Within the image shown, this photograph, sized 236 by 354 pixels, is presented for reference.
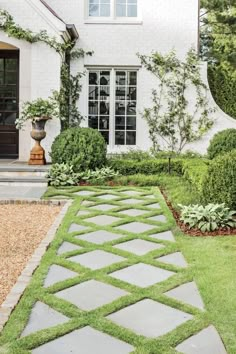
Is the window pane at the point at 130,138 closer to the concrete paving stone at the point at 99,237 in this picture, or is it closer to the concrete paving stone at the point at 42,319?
the concrete paving stone at the point at 99,237

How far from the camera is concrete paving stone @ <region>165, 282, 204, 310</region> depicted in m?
3.81

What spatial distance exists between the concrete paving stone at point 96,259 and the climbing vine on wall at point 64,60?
Result: 7.23 m

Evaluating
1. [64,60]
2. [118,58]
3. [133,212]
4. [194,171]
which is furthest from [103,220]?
[118,58]

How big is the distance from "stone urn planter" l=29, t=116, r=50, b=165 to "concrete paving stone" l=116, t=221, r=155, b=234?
17.1 ft

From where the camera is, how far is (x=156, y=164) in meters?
11.4

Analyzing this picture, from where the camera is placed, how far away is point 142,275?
4.45 metres

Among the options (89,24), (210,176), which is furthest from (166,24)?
(210,176)

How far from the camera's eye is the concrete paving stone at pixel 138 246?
208 inches

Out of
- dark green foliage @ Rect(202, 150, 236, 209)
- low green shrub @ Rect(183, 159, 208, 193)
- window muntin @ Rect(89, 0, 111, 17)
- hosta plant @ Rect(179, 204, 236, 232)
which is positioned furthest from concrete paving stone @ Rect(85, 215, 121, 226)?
Answer: window muntin @ Rect(89, 0, 111, 17)

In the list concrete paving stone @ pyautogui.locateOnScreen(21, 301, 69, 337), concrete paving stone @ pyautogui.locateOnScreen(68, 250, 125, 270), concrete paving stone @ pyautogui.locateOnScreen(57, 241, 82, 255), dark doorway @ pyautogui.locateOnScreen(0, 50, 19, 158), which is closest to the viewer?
concrete paving stone @ pyautogui.locateOnScreen(21, 301, 69, 337)

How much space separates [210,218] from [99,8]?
29.9 feet

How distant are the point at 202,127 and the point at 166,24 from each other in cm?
296

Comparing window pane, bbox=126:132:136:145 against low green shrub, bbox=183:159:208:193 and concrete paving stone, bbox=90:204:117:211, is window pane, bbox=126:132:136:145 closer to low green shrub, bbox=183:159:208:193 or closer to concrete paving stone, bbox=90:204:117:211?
low green shrub, bbox=183:159:208:193

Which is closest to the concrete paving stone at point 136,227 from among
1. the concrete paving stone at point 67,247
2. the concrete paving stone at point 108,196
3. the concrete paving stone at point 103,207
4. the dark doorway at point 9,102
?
the concrete paving stone at point 67,247
